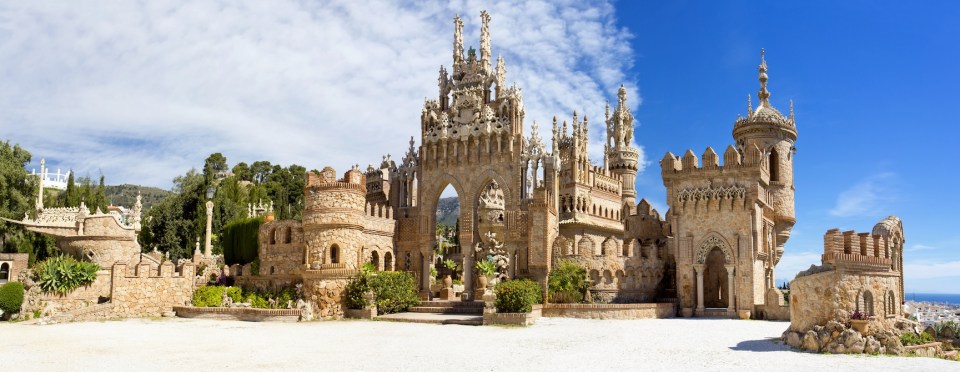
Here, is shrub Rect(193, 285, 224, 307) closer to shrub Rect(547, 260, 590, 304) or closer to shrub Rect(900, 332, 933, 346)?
shrub Rect(547, 260, 590, 304)

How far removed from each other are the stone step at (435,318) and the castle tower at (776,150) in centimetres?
1590

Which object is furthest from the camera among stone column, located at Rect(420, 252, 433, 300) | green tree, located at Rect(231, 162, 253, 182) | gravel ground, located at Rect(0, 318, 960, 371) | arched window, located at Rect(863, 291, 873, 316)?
green tree, located at Rect(231, 162, 253, 182)

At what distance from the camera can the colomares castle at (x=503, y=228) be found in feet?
99.8

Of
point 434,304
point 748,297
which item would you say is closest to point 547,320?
point 434,304

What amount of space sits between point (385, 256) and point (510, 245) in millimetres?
6772

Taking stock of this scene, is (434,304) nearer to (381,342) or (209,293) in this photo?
(209,293)

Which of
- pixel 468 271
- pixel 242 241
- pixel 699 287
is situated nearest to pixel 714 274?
pixel 699 287

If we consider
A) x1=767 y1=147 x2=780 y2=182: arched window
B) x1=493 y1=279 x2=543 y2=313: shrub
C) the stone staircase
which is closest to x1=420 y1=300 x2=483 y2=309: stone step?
the stone staircase

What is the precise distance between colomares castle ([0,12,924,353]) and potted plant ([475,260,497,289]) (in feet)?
0.54

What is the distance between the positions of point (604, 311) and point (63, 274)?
20797 millimetres

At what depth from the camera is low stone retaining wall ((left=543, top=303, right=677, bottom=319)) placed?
2912 cm

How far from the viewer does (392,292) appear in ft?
99.7

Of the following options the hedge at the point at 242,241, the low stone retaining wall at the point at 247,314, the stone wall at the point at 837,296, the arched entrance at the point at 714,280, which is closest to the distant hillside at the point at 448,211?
the hedge at the point at 242,241

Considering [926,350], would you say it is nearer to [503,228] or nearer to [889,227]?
[889,227]
